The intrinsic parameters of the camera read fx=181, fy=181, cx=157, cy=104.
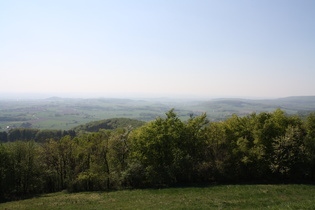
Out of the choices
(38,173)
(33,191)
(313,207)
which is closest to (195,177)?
(313,207)

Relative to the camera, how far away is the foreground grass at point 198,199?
1908 centimetres

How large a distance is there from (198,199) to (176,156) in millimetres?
9287

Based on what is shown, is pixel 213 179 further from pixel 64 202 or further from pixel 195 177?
pixel 64 202

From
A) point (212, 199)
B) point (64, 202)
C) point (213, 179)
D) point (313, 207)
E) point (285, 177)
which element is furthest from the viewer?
point (213, 179)

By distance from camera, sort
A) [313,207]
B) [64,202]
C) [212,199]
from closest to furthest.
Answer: [313,207], [212,199], [64,202]

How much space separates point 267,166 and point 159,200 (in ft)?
60.9

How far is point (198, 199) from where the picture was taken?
21.5 m

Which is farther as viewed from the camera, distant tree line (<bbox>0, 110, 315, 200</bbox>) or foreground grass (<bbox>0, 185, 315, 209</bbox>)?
distant tree line (<bbox>0, 110, 315, 200</bbox>)

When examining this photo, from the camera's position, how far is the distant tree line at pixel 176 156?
28312mm

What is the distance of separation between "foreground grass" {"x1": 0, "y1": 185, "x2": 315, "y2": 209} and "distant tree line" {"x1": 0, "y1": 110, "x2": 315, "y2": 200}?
4.05m

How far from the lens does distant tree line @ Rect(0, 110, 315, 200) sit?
1115 inches

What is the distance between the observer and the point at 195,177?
32.0 m

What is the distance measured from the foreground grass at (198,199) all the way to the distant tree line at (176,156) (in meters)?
4.05

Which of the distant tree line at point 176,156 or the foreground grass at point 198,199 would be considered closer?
the foreground grass at point 198,199
